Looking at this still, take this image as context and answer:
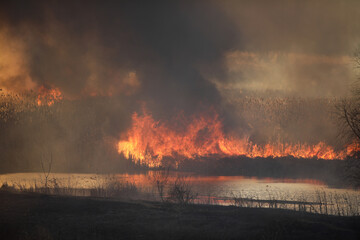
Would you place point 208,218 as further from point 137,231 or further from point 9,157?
point 9,157

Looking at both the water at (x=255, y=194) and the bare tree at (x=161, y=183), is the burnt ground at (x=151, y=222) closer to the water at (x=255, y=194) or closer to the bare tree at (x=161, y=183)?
the water at (x=255, y=194)

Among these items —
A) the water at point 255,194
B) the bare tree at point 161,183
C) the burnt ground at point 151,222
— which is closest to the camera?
the burnt ground at point 151,222

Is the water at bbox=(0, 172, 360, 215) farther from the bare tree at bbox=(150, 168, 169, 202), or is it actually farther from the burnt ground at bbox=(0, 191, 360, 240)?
the burnt ground at bbox=(0, 191, 360, 240)

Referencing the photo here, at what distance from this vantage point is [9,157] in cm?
12412

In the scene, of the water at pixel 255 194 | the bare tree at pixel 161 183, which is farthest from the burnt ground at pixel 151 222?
the bare tree at pixel 161 183

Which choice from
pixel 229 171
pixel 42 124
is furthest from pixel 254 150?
pixel 42 124

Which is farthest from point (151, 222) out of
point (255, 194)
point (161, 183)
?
point (255, 194)

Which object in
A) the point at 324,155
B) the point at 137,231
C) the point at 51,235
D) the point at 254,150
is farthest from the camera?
the point at 254,150

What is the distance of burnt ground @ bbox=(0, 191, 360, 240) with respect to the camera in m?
24.3

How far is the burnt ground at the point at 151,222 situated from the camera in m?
24.3

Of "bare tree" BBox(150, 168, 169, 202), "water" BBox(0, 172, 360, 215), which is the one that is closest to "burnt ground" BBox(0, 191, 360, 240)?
"water" BBox(0, 172, 360, 215)

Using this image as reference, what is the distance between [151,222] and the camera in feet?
91.7

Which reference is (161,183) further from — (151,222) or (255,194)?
(255,194)

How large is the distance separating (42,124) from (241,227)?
120 meters
